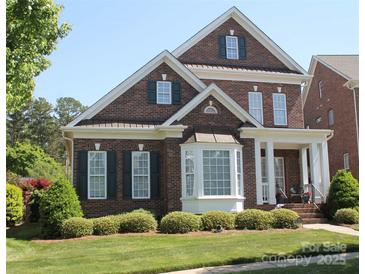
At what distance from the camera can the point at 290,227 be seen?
659 inches

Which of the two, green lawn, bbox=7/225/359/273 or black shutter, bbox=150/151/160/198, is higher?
black shutter, bbox=150/151/160/198

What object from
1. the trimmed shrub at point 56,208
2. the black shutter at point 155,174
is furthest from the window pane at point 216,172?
the trimmed shrub at point 56,208

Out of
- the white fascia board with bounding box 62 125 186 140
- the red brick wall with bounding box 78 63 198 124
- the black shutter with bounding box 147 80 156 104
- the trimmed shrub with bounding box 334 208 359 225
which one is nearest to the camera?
the trimmed shrub with bounding box 334 208 359 225

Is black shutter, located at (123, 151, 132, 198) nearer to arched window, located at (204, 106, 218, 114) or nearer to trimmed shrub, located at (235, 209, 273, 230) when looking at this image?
arched window, located at (204, 106, 218, 114)

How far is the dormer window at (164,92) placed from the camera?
2023cm

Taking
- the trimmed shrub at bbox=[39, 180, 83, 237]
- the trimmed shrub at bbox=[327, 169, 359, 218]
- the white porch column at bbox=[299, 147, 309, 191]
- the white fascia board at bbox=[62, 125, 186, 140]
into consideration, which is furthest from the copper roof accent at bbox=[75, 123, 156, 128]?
the trimmed shrub at bbox=[327, 169, 359, 218]

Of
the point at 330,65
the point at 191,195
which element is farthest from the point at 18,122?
the point at 191,195

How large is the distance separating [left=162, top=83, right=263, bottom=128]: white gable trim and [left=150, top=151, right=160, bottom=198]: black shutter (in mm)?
1703

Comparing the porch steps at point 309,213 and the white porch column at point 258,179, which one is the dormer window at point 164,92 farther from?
the porch steps at point 309,213

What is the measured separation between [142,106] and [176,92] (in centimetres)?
173

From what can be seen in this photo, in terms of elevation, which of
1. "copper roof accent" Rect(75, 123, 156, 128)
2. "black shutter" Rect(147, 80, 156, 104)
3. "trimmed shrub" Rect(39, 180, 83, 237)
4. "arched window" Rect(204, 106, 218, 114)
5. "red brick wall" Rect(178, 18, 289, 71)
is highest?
"red brick wall" Rect(178, 18, 289, 71)

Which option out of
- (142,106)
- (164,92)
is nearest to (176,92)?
(164,92)

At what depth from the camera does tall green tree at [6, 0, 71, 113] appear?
1015 cm

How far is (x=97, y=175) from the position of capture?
18.7m
